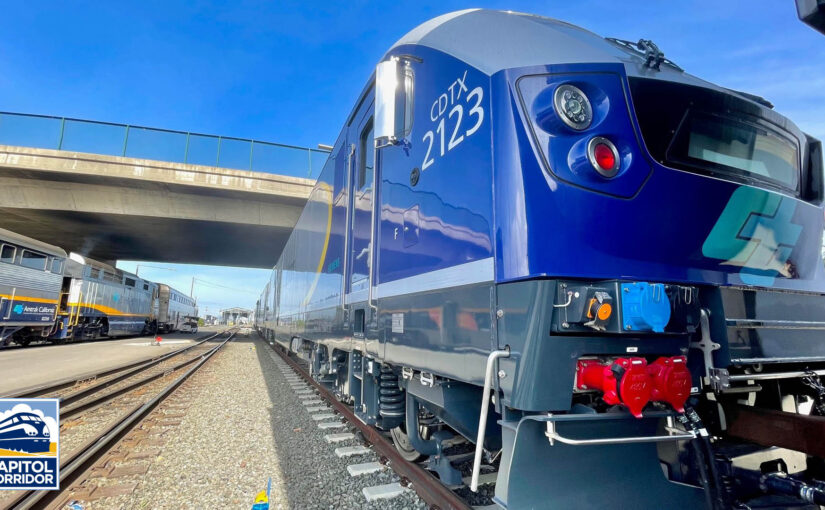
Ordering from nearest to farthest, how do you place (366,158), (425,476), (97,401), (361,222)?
(425,476)
(361,222)
(366,158)
(97,401)

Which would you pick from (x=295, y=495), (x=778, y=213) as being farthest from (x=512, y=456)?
(x=295, y=495)

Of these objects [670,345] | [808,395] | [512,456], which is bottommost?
[512,456]

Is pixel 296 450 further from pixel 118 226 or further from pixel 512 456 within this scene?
pixel 118 226

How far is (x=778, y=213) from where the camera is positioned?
Answer: 2.09 m

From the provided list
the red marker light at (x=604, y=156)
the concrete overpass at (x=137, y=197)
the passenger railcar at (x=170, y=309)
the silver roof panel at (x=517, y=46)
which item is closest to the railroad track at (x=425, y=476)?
the red marker light at (x=604, y=156)

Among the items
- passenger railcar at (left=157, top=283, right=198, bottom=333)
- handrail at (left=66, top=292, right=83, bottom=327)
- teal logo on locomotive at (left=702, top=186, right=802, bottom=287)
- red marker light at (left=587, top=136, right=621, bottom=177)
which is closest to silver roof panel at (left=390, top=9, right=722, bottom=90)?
red marker light at (left=587, top=136, right=621, bottom=177)

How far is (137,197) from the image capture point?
1741 centimetres

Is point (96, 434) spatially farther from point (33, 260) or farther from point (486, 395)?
point (33, 260)

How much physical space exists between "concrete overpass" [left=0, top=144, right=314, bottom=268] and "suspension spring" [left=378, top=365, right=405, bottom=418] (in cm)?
1557

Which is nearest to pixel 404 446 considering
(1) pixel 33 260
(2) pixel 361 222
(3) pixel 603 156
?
(2) pixel 361 222

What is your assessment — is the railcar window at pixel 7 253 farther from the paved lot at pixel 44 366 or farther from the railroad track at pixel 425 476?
the railroad track at pixel 425 476

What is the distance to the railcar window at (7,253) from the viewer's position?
14.0m

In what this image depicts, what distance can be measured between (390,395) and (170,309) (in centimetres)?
3944

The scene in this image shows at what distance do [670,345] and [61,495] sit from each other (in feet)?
14.9
